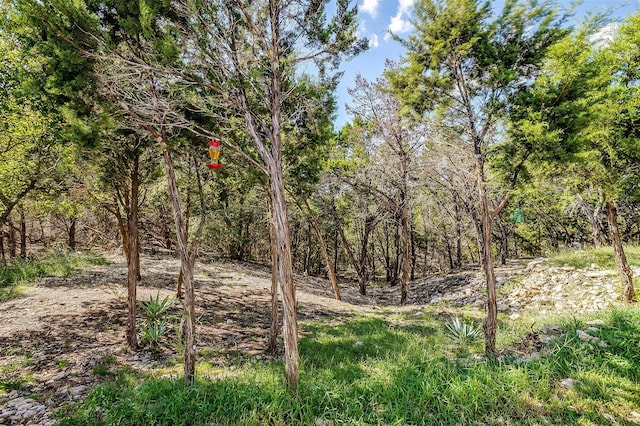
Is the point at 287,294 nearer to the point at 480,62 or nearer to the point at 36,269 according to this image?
the point at 480,62

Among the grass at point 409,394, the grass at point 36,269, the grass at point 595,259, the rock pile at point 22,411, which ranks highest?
the grass at point 36,269

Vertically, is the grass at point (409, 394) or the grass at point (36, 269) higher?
the grass at point (36, 269)

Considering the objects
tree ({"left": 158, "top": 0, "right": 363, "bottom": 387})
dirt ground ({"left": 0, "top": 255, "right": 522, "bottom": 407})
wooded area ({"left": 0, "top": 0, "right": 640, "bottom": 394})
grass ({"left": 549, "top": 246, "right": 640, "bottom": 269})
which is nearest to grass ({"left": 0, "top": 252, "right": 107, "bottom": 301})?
dirt ground ({"left": 0, "top": 255, "right": 522, "bottom": 407})

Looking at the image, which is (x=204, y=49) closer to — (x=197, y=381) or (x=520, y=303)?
(x=197, y=381)

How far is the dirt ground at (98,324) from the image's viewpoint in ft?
15.3

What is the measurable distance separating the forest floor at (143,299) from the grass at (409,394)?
808 mm

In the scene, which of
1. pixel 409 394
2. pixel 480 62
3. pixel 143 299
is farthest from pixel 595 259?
pixel 143 299

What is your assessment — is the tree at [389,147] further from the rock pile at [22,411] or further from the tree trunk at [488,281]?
the rock pile at [22,411]

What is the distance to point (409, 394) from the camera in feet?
12.2

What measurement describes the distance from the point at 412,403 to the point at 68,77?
19.5 ft

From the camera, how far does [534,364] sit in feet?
13.5

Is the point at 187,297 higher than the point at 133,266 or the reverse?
the reverse

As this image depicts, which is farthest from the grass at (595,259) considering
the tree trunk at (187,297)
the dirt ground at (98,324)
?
the tree trunk at (187,297)

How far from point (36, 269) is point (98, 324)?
5.87 meters
